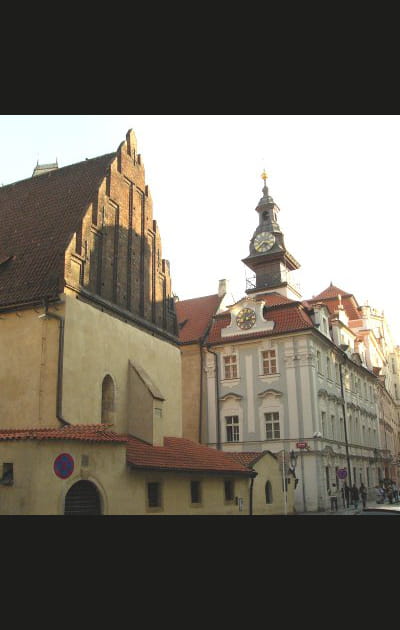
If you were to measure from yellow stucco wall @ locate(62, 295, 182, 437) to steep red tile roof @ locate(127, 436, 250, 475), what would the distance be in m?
1.48

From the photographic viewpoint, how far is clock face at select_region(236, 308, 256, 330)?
36.7 meters

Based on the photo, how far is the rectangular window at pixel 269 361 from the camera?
35062 millimetres

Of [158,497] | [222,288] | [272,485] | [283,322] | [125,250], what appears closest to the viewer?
[158,497]

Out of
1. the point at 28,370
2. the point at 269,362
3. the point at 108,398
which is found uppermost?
the point at 269,362

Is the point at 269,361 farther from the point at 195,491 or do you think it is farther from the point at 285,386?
the point at 195,491

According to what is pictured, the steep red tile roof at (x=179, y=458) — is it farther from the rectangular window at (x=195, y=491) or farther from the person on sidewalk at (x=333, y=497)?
the person on sidewalk at (x=333, y=497)

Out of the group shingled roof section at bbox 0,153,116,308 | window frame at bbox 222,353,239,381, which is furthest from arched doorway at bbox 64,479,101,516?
window frame at bbox 222,353,239,381

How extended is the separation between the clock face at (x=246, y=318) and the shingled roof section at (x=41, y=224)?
644 inches

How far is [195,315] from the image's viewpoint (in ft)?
137

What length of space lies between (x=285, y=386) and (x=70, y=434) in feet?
70.6

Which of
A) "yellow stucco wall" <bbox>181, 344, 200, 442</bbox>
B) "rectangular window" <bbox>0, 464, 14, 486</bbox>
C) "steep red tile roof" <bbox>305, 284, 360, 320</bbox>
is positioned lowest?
"rectangular window" <bbox>0, 464, 14, 486</bbox>

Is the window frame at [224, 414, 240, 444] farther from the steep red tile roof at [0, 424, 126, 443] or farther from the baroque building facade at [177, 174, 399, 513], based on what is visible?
the steep red tile roof at [0, 424, 126, 443]

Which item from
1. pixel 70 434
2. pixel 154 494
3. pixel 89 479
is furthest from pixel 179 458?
pixel 70 434

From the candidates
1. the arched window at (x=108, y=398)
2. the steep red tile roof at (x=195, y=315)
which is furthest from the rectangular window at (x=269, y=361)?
the arched window at (x=108, y=398)
